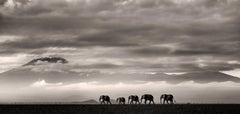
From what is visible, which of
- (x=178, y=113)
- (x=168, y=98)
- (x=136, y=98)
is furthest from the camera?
(x=136, y=98)

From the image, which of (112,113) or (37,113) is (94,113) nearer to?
(112,113)

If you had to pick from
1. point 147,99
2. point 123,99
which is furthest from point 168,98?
point 123,99

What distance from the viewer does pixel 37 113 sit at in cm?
3303

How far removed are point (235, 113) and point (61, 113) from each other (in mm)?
14909

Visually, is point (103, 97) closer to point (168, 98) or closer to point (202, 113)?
point (168, 98)

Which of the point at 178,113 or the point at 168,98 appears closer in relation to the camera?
the point at 178,113

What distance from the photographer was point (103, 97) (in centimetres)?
9112

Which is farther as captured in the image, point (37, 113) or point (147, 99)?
point (147, 99)

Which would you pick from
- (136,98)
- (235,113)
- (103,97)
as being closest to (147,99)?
(136,98)

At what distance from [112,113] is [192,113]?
260 inches

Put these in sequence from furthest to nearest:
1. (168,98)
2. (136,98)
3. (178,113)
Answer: (136,98) < (168,98) < (178,113)

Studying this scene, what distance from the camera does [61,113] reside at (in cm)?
3359

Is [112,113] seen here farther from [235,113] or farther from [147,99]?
[147,99]

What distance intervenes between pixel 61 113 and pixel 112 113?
454 cm
